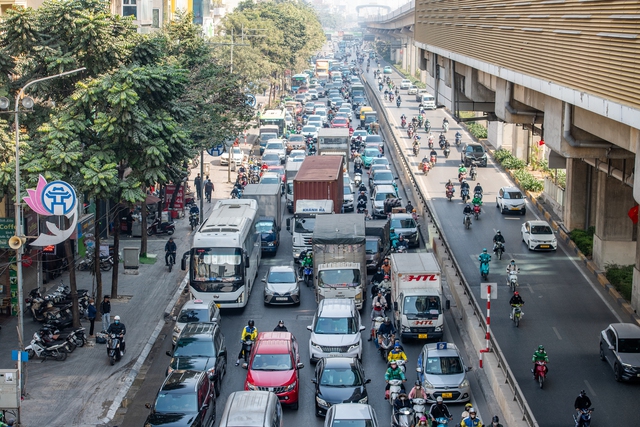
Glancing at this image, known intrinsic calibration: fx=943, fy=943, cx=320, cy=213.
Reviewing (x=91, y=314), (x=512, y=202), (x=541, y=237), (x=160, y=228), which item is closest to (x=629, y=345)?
(x=541, y=237)

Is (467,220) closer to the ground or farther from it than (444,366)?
farther from it

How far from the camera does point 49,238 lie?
78.9 ft

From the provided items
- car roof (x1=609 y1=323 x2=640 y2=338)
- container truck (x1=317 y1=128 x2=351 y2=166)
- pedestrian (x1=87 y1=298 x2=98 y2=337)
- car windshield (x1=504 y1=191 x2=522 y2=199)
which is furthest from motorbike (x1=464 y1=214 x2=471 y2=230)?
pedestrian (x1=87 y1=298 x2=98 y2=337)

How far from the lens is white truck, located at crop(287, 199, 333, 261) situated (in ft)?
129

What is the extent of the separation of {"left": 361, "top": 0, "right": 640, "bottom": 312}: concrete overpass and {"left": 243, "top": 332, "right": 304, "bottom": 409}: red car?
894cm

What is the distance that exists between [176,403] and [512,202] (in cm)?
3062

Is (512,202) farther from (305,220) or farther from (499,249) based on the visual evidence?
(305,220)

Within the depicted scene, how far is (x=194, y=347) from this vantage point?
2527cm

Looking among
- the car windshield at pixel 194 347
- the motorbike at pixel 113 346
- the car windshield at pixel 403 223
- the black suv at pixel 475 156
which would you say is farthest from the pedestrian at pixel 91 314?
the black suv at pixel 475 156

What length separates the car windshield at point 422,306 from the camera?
2842 cm

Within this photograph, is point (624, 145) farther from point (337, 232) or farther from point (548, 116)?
point (337, 232)

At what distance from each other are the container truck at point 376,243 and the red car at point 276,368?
13.0 meters

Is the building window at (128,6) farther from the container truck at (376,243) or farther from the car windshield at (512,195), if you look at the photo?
the car windshield at (512,195)

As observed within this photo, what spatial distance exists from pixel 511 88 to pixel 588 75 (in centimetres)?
1116
